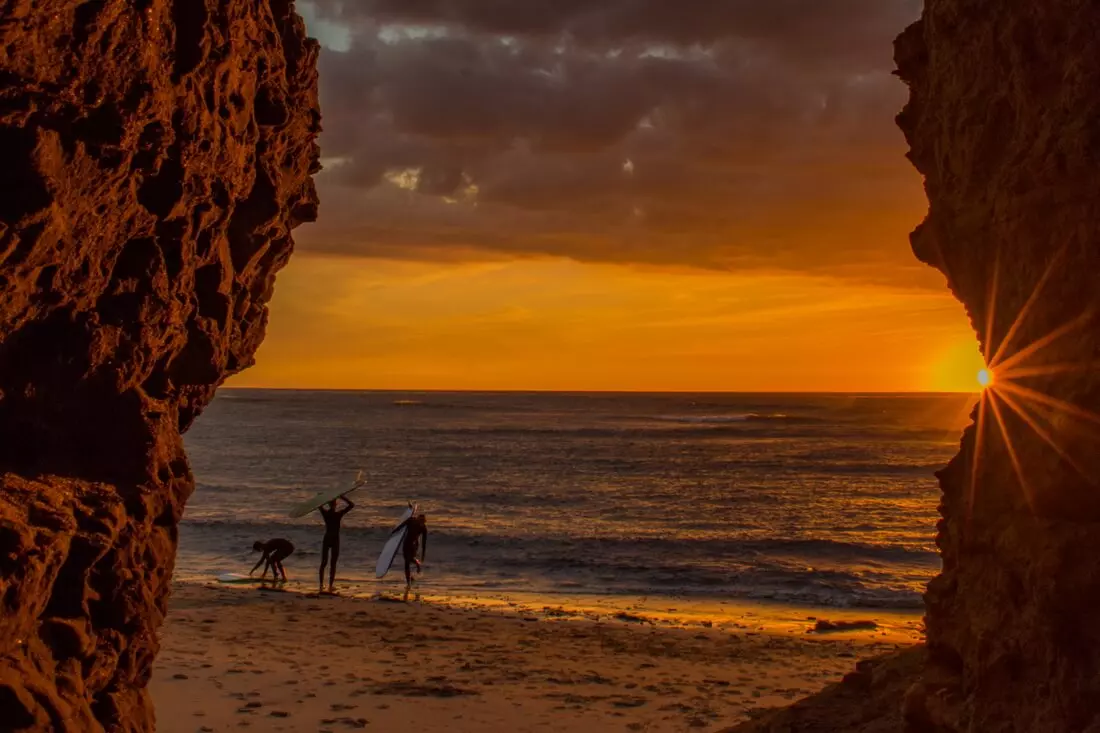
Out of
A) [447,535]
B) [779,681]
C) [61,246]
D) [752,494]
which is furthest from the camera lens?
[752,494]

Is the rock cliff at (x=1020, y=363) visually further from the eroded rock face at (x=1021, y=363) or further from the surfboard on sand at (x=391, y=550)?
the surfboard on sand at (x=391, y=550)

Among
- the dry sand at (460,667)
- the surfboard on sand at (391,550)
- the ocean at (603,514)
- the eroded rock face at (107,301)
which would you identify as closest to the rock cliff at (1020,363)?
the eroded rock face at (107,301)

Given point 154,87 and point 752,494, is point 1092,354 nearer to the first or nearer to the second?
point 154,87

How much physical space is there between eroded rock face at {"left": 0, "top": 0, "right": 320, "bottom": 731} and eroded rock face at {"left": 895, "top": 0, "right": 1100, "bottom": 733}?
14.5 feet

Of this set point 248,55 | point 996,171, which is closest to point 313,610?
point 248,55

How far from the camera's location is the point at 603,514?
33.1 m

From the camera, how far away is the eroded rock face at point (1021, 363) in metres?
4.37

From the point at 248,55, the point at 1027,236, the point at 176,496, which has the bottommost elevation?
the point at 176,496

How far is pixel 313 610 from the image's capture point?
15.7 m

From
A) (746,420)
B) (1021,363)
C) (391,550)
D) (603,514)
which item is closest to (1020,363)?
(1021,363)

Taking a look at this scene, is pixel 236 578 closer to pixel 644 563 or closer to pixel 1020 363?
pixel 644 563

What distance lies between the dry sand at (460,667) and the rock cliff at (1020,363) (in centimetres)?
496

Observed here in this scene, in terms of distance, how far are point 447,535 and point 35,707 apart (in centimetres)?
2262

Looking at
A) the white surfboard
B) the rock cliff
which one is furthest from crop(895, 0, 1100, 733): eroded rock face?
the white surfboard
